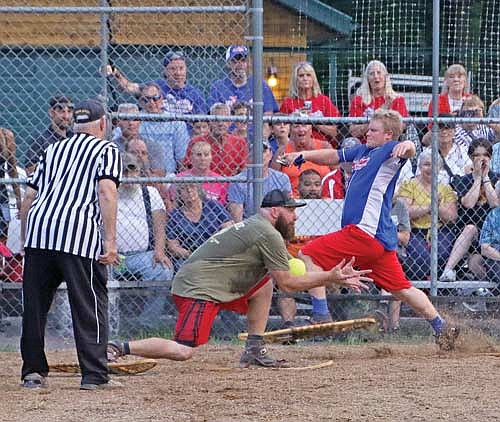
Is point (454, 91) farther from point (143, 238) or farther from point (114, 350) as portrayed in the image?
point (114, 350)

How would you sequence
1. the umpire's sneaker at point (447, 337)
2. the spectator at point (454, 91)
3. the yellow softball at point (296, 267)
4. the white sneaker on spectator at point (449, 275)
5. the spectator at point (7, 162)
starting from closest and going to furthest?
the yellow softball at point (296, 267) < the umpire's sneaker at point (447, 337) < the spectator at point (7, 162) < the white sneaker on spectator at point (449, 275) < the spectator at point (454, 91)

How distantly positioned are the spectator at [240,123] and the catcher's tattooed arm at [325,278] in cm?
239

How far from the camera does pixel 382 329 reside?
10.2 meters

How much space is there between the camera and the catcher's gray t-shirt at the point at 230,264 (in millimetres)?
7750

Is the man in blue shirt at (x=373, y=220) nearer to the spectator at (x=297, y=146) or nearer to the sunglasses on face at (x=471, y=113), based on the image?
the spectator at (x=297, y=146)

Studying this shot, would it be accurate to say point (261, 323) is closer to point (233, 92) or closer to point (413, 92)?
point (233, 92)

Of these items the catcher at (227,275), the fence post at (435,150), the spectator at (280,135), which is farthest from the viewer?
the spectator at (280,135)

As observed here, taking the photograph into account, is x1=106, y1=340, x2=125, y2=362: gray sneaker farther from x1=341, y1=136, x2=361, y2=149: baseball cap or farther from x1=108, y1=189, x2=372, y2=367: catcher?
x1=341, y1=136, x2=361, y2=149: baseball cap

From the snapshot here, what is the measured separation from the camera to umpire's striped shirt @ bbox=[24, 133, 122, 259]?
23.5ft

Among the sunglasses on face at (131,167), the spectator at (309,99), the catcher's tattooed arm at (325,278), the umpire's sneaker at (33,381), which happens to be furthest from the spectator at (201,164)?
the umpire's sneaker at (33,381)

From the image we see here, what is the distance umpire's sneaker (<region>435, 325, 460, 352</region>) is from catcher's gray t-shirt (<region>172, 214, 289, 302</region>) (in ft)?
6.55

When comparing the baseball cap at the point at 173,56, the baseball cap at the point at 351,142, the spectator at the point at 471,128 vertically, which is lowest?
the baseball cap at the point at 351,142

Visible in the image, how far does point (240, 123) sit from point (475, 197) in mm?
2315

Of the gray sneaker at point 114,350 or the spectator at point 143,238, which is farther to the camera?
the spectator at point 143,238
